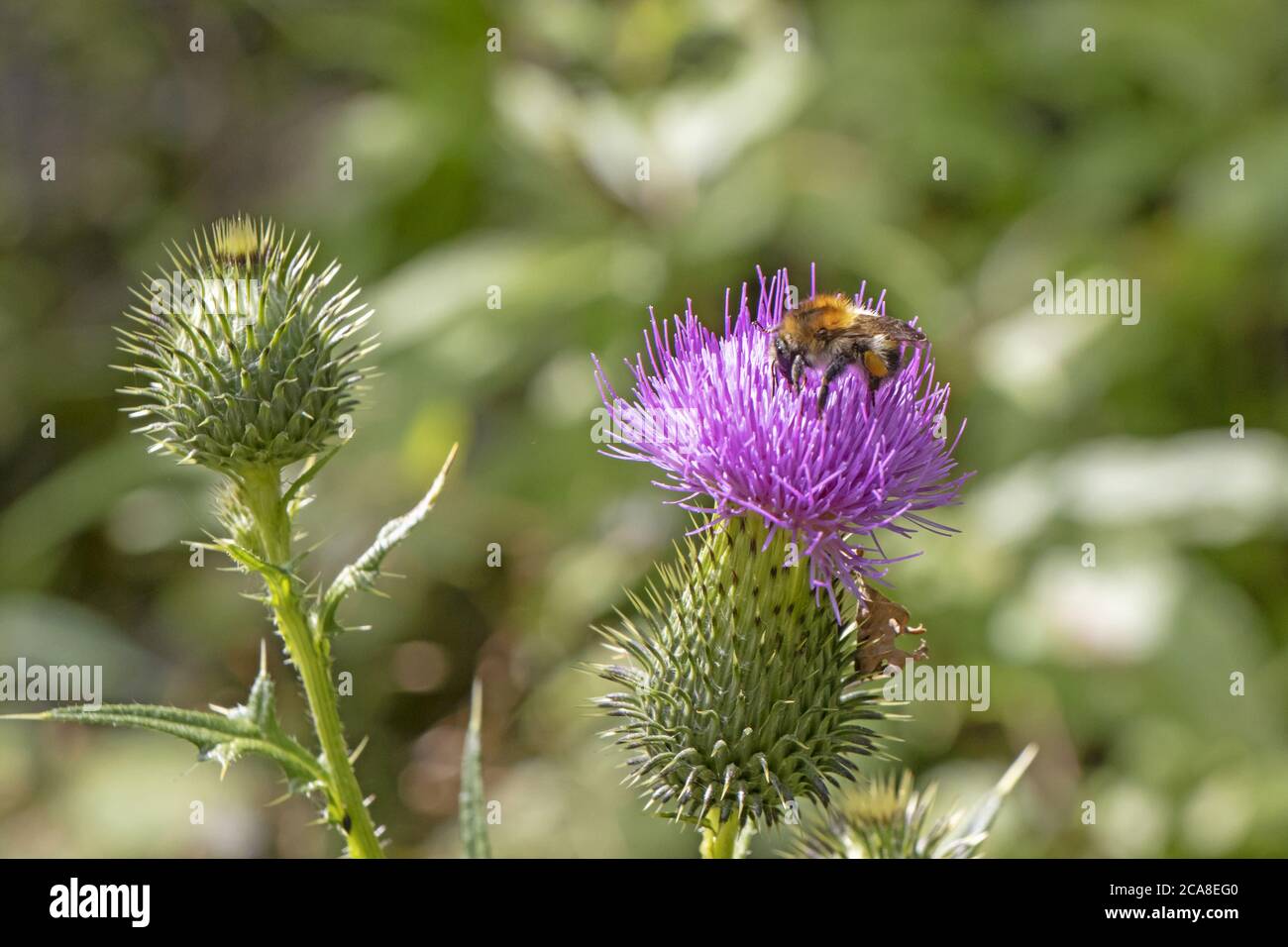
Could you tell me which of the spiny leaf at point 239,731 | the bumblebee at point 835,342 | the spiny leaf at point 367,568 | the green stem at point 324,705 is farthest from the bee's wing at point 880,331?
the spiny leaf at point 239,731

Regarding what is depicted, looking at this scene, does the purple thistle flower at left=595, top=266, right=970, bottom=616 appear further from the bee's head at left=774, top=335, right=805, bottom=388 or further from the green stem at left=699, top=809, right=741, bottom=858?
the green stem at left=699, top=809, right=741, bottom=858

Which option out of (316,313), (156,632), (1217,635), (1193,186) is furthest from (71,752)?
(1193,186)

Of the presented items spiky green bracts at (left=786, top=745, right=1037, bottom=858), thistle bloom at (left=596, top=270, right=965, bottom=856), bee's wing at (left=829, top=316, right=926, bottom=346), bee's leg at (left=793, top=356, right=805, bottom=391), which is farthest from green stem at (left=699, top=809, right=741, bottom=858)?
bee's wing at (left=829, top=316, right=926, bottom=346)

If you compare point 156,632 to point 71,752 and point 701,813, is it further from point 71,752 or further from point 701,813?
point 701,813

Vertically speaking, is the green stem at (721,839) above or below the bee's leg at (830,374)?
below

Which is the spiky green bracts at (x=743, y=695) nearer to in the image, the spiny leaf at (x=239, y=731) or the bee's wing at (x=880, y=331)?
the bee's wing at (x=880, y=331)

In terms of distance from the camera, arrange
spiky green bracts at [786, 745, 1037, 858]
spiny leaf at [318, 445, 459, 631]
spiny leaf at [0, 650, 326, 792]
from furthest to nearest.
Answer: spiky green bracts at [786, 745, 1037, 858] < spiny leaf at [318, 445, 459, 631] < spiny leaf at [0, 650, 326, 792]
